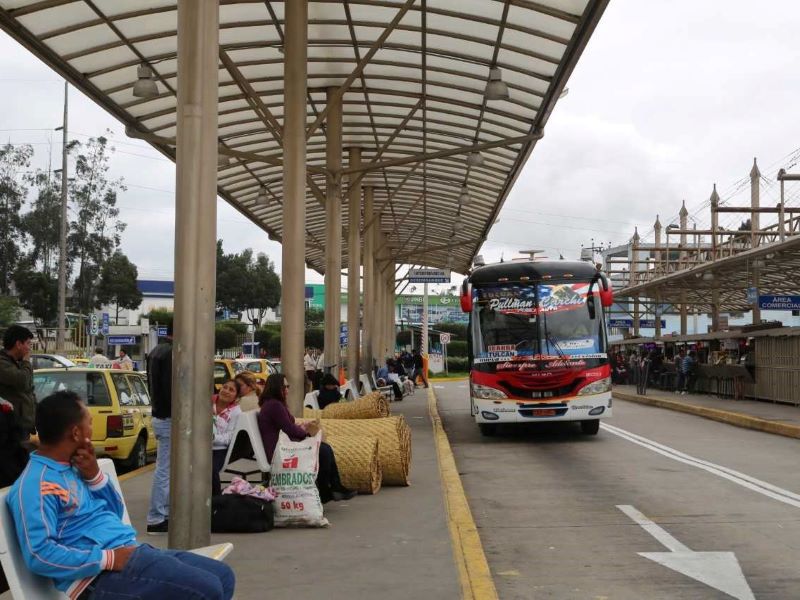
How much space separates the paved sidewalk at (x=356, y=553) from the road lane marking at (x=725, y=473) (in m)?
3.93

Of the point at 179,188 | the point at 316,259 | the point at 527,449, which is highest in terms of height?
the point at 316,259

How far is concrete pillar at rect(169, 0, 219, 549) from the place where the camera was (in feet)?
25.3

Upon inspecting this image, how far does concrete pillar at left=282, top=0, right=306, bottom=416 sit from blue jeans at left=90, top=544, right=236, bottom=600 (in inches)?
503

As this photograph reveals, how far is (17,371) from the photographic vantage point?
803 cm

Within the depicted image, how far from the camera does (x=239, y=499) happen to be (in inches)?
363

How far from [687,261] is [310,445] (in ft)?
128

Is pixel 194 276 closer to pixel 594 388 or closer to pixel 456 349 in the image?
pixel 594 388

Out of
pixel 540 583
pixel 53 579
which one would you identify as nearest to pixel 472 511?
pixel 540 583

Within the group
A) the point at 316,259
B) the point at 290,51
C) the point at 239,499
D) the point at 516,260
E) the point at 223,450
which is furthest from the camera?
the point at 316,259

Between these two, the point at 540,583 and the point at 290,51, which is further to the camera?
the point at 290,51

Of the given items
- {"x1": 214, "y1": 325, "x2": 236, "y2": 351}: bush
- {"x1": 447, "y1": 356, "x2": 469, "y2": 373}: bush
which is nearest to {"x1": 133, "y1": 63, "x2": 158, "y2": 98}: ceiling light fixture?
{"x1": 214, "y1": 325, "x2": 236, "y2": 351}: bush

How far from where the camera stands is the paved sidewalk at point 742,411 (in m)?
22.3

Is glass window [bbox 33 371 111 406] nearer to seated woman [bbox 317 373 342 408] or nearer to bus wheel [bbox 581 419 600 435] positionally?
seated woman [bbox 317 373 342 408]

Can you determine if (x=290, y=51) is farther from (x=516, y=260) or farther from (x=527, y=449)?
(x=527, y=449)
